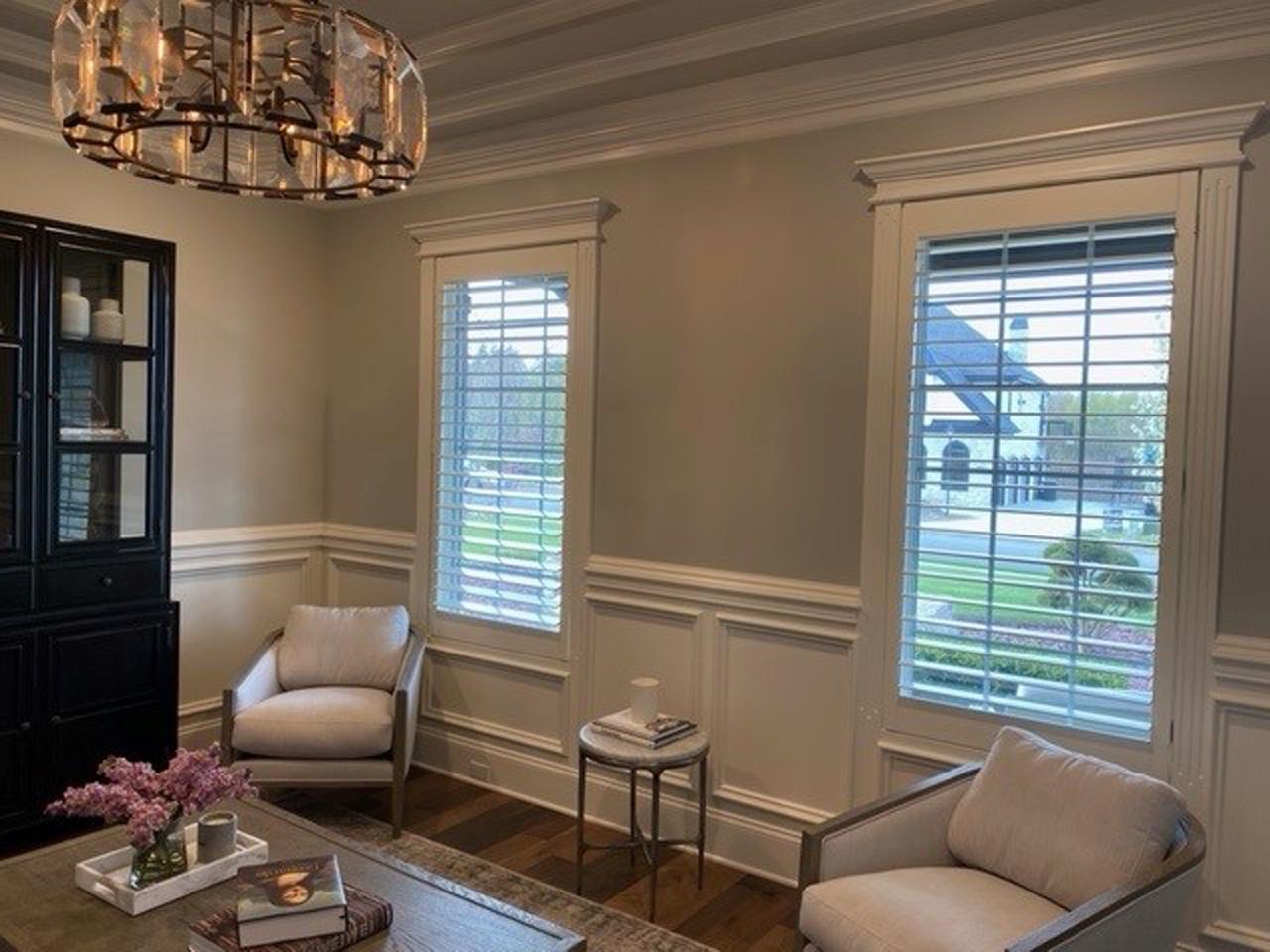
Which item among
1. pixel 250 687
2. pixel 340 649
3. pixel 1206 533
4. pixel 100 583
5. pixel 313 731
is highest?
pixel 1206 533

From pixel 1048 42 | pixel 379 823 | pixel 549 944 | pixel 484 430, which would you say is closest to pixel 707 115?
pixel 1048 42

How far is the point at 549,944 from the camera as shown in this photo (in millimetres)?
2057

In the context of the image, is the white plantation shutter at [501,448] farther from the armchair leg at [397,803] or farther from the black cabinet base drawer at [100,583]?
the black cabinet base drawer at [100,583]

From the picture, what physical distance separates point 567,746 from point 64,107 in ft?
9.67

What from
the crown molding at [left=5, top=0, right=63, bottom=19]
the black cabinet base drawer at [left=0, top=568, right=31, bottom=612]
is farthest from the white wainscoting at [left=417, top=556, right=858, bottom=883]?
the crown molding at [left=5, top=0, right=63, bottom=19]

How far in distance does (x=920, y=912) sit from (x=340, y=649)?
2.72 metres

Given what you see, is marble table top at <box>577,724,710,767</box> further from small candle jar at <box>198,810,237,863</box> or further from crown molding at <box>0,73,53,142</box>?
crown molding at <box>0,73,53,142</box>

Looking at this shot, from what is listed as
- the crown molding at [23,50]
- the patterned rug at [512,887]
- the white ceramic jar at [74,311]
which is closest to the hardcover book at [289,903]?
the patterned rug at [512,887]

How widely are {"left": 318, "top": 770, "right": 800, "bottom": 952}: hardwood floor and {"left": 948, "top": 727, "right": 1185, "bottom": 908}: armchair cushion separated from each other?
678 mm

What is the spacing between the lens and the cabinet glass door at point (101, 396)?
353cm

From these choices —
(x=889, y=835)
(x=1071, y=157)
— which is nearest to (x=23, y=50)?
(x=1071, y=157)

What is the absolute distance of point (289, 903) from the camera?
199 centimetres

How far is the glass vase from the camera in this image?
85.5 inches

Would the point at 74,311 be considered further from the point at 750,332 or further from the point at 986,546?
the point at 986,546
